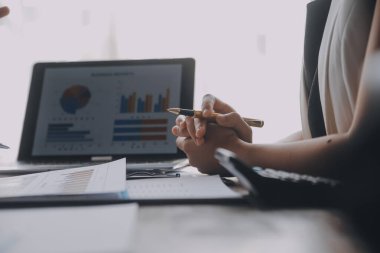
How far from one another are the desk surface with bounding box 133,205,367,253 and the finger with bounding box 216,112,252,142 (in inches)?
10.3

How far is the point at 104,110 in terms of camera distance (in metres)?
0.95

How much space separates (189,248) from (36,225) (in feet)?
0.45

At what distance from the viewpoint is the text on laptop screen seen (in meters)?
0.90

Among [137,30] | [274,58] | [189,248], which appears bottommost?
[189,248]

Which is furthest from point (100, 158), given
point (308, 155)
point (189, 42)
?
point (189, 42)

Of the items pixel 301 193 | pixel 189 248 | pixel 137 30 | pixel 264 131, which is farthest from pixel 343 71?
pixel 137 30

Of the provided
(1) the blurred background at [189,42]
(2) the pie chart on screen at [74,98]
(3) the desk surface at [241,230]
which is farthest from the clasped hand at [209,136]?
(1) the blurred background at [189,42]

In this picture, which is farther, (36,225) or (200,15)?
(200,15)

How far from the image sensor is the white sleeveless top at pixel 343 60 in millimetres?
545

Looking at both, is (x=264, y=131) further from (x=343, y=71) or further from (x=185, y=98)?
(x=343, y=71)

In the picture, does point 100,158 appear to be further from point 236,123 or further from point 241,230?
point 241,230

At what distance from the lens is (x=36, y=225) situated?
12.5 inches

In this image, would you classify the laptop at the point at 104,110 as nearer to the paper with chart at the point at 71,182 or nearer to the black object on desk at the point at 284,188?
the paper with chart at the point at 71,182

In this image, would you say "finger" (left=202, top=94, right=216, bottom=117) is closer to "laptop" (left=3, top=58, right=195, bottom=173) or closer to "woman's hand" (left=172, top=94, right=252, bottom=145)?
"woman's hand" (left=172, top=94, right=252, bottom=145)
